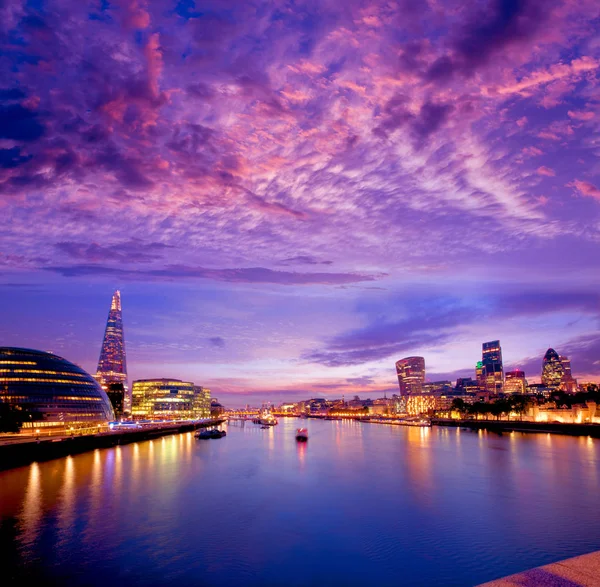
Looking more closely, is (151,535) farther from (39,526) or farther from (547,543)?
(547,543)

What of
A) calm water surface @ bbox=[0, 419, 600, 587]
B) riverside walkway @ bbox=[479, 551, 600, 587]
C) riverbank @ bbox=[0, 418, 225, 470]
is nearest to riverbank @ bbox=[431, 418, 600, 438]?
calm water surface @ bbox=[0, 419, 600, 587]

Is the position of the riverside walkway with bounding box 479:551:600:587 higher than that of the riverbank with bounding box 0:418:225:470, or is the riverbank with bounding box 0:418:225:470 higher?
the riverside walkway with bounding box 479:551:600:587

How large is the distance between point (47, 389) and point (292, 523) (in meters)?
92.2

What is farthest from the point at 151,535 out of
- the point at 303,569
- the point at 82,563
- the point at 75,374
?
→ the point at 75,374

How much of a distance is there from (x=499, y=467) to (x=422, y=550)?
41293 mm

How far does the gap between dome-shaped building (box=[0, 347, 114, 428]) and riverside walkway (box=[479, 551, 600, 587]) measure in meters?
109

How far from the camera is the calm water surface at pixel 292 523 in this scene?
87.2 ft

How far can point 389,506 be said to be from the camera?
139ft

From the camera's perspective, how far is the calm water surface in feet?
87.2

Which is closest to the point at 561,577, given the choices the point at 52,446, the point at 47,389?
the point at 52,446

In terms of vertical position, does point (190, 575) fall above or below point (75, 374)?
below

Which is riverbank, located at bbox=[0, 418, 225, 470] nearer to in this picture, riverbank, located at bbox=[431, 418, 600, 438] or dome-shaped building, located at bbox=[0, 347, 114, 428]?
dome-shaped building, located at bbox=[0, 347, 114, 428]

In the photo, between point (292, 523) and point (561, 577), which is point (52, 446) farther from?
point (561, 577)

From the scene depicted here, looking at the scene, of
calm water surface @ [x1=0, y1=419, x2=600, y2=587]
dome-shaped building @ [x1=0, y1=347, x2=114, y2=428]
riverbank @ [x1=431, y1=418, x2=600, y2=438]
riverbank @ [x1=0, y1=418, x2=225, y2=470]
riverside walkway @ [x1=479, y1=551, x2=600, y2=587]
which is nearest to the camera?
riverside walkway @ [x1=479, y1=551, x2=600, y2=587]
